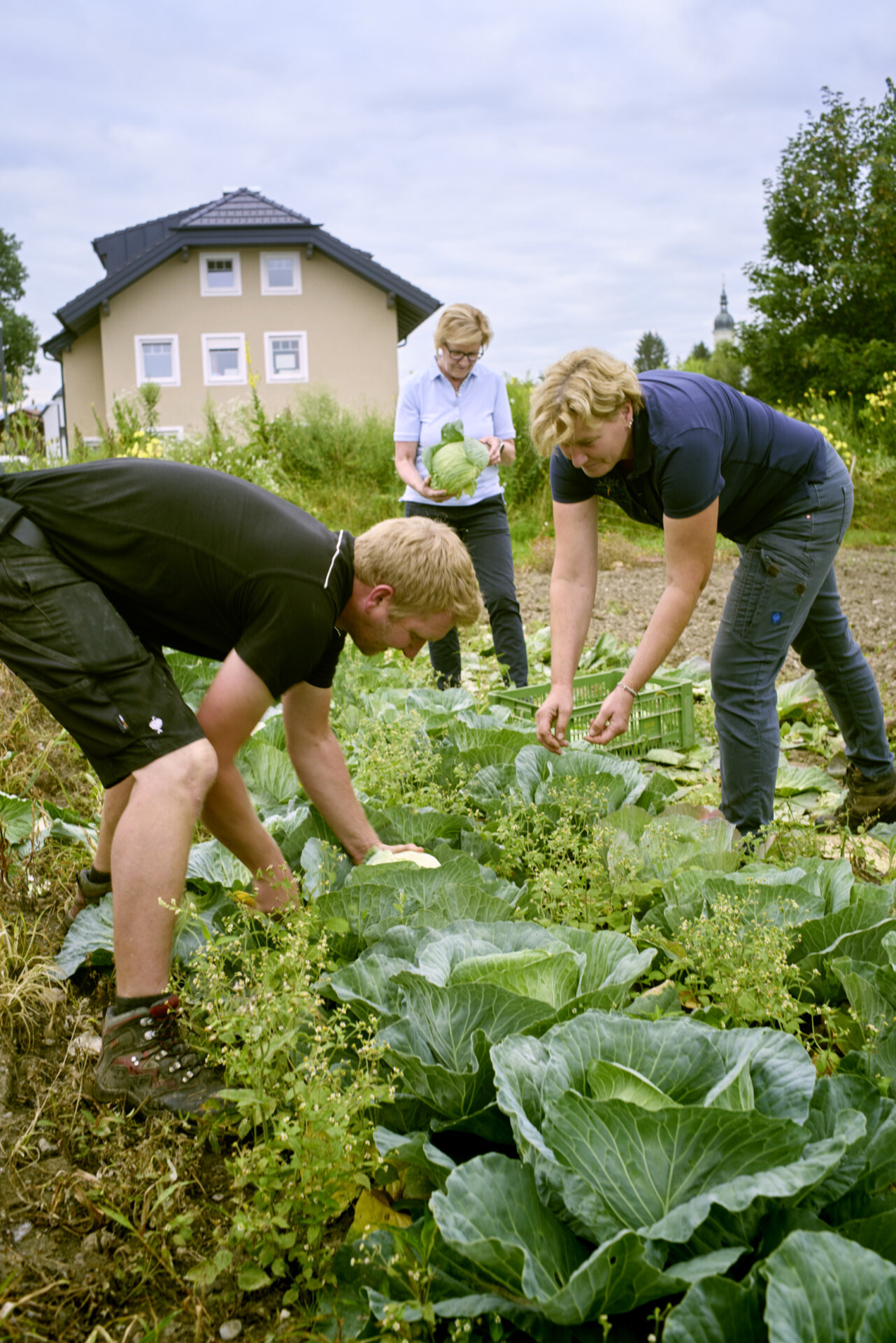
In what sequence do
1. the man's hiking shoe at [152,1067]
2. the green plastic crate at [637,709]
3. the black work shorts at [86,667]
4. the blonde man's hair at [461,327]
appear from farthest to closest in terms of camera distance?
1. the blonde man's hair at [461,327]
2. the green plastic crate at [637,709]
3. the black work shorts at [86,667]
4. the man's hiking shoe at [152,1067]

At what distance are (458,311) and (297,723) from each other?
2.63 metres

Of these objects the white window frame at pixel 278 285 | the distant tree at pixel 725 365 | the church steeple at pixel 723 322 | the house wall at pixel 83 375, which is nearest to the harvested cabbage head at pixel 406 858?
the distant tree at pixel 725 365

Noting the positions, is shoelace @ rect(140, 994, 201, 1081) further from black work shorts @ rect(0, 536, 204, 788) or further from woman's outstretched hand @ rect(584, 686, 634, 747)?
woman's outstretched hand @ rect(584, 686, 634, 747)

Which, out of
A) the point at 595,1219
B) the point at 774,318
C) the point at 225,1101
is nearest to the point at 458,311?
the point at 225,1101

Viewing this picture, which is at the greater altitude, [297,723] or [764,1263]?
[297,723]

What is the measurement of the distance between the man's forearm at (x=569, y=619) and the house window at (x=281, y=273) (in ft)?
72.2

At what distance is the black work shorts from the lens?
6.17ft

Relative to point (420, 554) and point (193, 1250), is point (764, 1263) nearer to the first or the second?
point (193, 1250)

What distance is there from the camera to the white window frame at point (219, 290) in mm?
22531

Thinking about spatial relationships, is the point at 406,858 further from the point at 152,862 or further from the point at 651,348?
the point at 651,348

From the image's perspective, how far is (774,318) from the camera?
19562mm

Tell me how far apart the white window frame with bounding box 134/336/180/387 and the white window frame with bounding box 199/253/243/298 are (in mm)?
1392

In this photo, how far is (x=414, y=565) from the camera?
211cm

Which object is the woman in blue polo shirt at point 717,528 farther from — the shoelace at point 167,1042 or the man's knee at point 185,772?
the shoelace at point 167,1042
